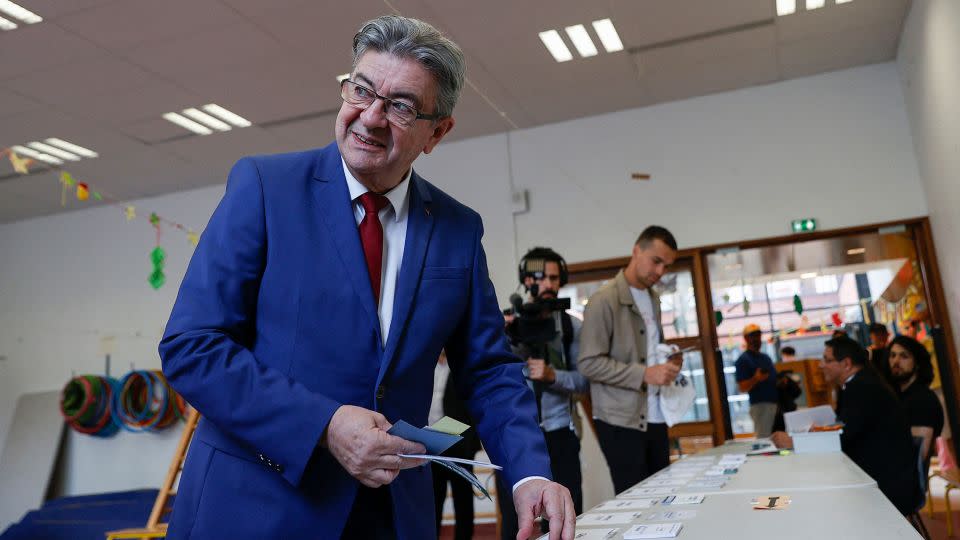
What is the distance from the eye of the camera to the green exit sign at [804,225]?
17.9 ft

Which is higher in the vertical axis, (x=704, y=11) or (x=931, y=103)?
(x=704, y=11)

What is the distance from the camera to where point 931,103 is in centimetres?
446

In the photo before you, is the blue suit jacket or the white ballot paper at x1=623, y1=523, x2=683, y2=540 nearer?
the blue suit jacket

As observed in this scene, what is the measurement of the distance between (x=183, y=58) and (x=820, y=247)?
15.6ft

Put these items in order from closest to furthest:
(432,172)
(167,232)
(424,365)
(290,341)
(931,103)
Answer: (290,341), (424,365), (931,103), (432,172), (167,232)

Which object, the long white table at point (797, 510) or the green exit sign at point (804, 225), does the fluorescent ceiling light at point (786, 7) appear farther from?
the long white table at point (797, 510)

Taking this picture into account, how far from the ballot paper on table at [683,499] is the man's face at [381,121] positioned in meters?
1.04

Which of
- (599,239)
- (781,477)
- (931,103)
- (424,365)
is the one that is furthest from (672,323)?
(424,365)

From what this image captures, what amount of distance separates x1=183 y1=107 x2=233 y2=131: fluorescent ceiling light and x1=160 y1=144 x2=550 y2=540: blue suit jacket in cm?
468

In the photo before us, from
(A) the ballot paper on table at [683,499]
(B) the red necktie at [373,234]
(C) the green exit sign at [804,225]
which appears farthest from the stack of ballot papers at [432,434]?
(C) the green exit sign at [804,225]

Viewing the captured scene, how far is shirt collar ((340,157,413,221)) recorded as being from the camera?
1207 millimetres

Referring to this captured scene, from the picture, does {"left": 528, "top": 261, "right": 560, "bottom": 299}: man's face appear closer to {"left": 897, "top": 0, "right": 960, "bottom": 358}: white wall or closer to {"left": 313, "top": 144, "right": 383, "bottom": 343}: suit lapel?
{"left": 313, "top": 144, "right": 383, "bottom": 343}: suit lapel

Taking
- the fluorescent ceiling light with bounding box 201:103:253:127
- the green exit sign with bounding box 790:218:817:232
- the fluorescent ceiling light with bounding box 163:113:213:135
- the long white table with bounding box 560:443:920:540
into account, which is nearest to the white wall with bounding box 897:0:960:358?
the green exit sign with bounding box 790:218:817:232

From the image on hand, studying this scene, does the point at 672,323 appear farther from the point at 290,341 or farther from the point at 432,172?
the point at 290,341
